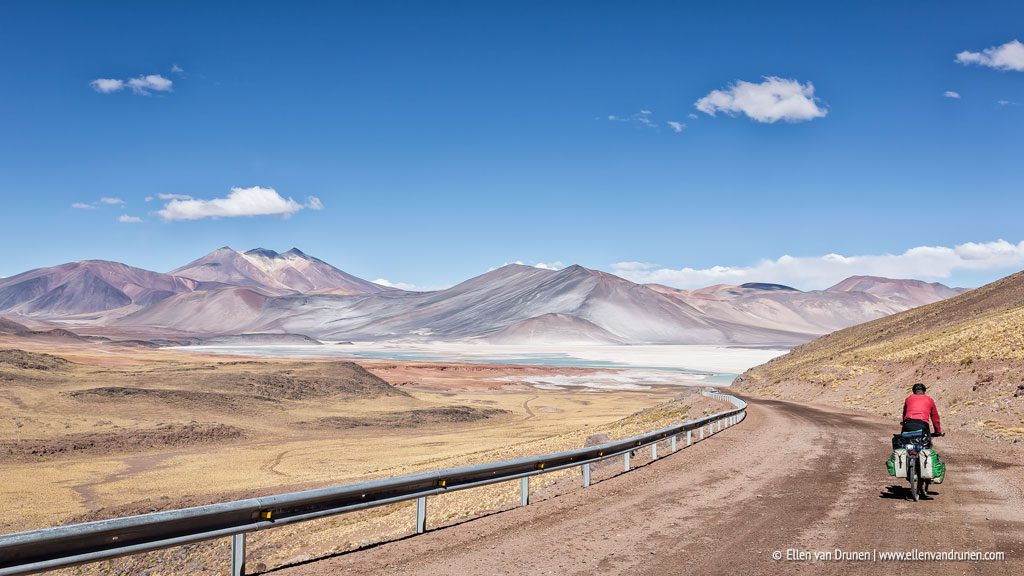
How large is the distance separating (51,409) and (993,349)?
5635cm

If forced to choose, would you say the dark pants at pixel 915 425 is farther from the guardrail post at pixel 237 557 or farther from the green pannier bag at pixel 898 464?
the guardrail post at pixel 237 557

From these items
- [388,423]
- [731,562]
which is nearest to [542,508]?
[731,562]

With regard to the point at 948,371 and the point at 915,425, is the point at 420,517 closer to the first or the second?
the point at 915,425

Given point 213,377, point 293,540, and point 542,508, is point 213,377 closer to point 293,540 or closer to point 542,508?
point 293,540

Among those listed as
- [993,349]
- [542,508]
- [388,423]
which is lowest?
[388,423]

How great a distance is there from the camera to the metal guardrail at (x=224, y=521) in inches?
276

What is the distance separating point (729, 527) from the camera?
10680 mm

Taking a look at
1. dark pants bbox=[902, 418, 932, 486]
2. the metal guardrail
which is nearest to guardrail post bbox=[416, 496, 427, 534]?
the metal guardrail

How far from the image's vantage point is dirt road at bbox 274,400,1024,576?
8.80 metres

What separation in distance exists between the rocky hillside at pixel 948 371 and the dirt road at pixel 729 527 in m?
11.6

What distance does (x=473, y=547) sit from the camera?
9.84 metres

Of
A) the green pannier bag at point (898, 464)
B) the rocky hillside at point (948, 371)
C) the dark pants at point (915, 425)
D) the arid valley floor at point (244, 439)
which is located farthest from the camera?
the rocky hillside at point (948, 371)

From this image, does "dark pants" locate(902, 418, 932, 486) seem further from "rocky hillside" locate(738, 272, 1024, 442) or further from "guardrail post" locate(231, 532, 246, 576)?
"rocky hillside" locate(738, 272, 1024, 442)

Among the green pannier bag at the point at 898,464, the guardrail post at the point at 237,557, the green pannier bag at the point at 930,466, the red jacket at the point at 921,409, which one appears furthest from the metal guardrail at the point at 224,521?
the red jacket at the point at 921,409
